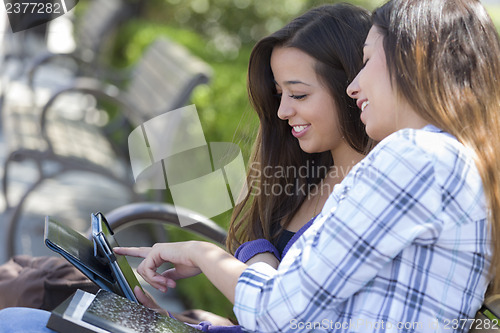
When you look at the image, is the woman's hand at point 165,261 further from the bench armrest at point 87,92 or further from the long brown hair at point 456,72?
the bench armrest at point 87,92

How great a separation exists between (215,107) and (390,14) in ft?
8.90

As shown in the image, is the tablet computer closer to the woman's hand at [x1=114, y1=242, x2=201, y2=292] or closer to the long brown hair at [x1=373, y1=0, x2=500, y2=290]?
the woman's hand at [x1=114, y1=242, x2=201, y2=292]

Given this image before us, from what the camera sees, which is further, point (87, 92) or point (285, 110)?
point (87, 92)

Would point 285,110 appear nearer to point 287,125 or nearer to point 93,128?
point 287,125

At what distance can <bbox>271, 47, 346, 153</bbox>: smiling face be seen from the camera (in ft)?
6.69

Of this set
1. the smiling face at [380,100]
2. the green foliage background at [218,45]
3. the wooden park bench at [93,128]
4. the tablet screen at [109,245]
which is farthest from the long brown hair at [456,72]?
the wooden park bench at [93,128]

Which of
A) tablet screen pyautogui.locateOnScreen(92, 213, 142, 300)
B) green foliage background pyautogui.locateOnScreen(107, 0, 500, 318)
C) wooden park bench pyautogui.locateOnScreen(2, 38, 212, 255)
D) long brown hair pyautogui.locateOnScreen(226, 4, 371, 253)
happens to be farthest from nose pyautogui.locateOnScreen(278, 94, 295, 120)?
wooden park bench pyautogui.locateOnScreen(2, 38, 212, 255)

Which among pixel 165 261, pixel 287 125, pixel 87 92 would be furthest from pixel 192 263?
pixel 87 92

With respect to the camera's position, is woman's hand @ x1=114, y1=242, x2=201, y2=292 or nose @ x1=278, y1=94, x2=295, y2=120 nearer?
woman's hand @ x1=114, y1=242, x2=201, y2=292

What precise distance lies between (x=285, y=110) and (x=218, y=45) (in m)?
5.18

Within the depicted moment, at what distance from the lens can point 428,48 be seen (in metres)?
1.42

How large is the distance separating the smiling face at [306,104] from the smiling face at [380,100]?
18.3 inches

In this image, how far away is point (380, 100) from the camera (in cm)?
150

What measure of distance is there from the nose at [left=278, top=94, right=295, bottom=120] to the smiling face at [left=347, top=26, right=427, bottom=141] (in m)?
0.51
